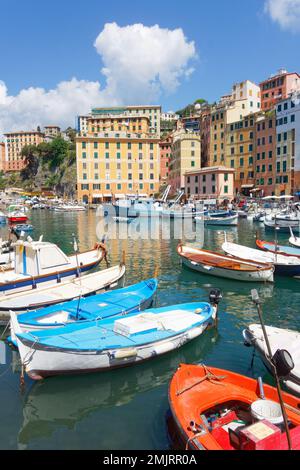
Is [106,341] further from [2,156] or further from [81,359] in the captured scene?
[2,156]

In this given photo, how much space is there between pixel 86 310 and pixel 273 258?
1479cm

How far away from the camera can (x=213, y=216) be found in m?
56.4

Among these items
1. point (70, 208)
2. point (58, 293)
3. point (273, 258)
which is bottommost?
point (58, 293)

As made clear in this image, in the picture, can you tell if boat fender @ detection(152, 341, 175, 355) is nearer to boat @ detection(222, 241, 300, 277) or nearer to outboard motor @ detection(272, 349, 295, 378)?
outboard motor @ detection(272, 349, 295, 378)

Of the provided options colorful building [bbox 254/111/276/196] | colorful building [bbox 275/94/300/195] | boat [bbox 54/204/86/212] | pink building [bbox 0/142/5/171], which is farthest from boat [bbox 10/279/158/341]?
pink building [bbox 0/142/5/171]

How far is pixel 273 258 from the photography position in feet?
79.0

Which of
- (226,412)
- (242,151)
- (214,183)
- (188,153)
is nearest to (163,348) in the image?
(226,412)

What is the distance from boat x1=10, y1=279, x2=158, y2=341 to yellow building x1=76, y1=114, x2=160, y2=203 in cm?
7766

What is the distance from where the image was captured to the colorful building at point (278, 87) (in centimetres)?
8538

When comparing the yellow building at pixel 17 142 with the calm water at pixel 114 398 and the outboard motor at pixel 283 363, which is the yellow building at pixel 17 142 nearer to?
the calm water at pixel 114 398

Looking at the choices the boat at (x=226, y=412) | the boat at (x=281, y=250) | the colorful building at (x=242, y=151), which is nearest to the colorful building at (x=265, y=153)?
the colorful building at (x=242, y=151)

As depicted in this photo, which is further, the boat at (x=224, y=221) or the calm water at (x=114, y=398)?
the boat at (x=224, y=221)

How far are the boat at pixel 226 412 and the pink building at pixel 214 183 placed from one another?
69.6 m
